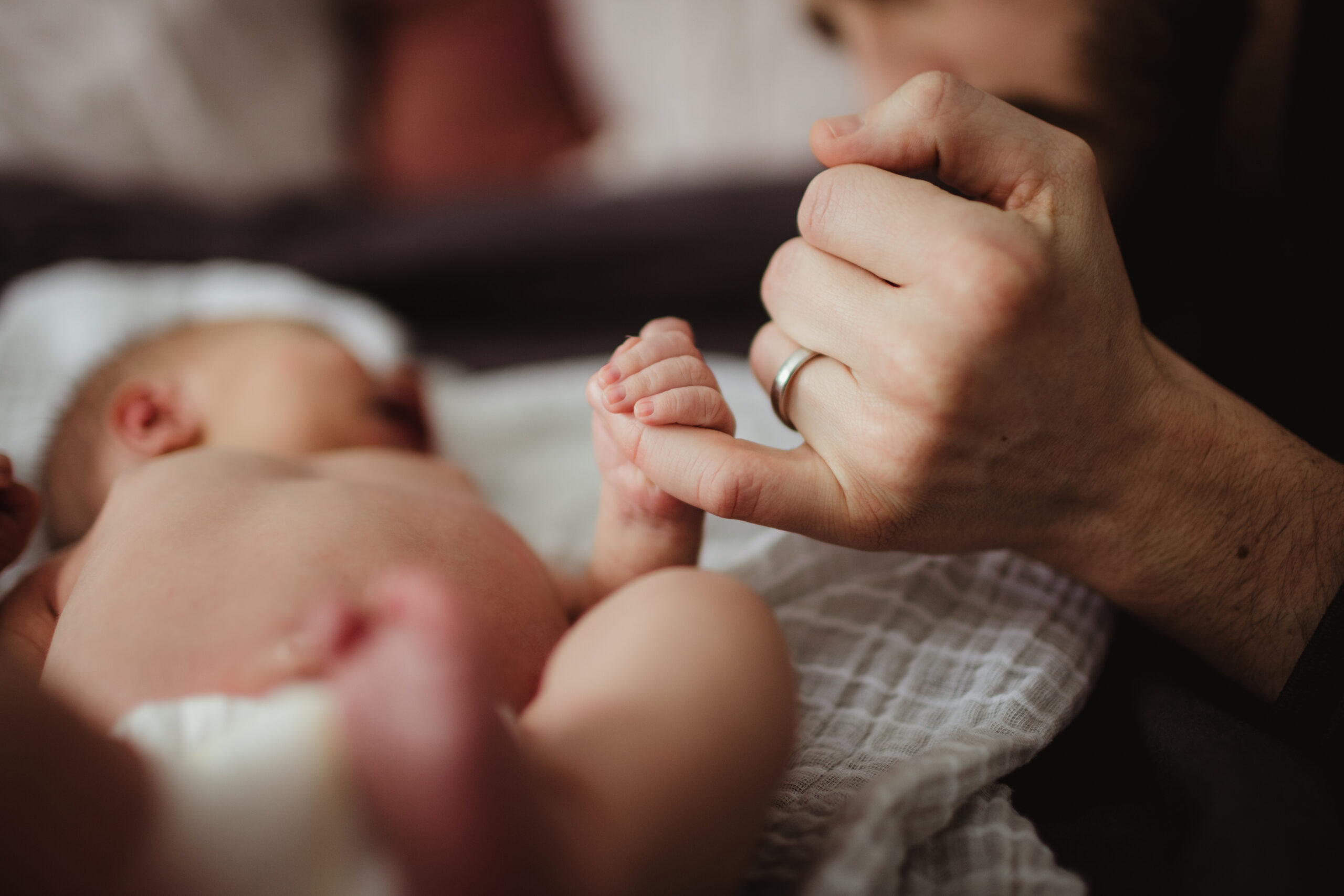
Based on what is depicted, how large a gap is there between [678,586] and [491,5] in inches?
95.5

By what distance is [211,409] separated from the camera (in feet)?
3.30

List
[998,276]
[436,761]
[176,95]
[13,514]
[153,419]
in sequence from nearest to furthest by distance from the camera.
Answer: [436,761] → [998,276] → [13,514] → [153,419] → [176,95]

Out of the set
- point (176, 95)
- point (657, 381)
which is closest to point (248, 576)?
point (657, 381)

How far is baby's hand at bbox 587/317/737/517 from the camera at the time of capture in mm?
579

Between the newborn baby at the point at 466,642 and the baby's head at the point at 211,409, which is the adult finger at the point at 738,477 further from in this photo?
the baby's head at the point at 211,409

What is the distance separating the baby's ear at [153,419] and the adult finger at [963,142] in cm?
86

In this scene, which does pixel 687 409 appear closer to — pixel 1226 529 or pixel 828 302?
pixel 828 302

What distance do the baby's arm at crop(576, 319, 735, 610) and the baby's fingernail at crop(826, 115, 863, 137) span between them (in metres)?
0.19

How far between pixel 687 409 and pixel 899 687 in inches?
12.7

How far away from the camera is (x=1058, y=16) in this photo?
40.7 inches

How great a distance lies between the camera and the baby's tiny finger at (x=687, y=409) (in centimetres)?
57

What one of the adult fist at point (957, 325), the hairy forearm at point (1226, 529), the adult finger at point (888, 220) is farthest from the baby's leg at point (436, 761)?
Answer: the hairy forearm at point (1226, 529)

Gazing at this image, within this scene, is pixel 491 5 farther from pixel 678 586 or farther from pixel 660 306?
pixel 678 586

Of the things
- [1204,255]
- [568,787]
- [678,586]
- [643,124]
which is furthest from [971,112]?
[643,124]
